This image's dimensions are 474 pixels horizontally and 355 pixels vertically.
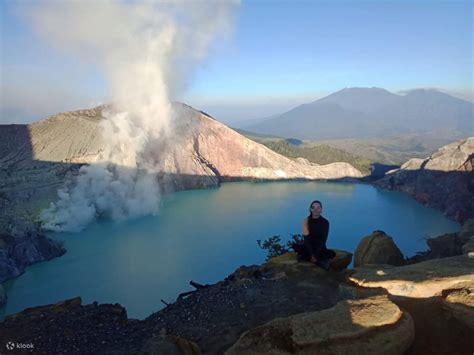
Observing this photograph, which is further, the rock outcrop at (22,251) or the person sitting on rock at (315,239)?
the rock outcrop at (22,251)

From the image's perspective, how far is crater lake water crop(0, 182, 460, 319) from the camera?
2228cm

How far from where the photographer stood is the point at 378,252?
9.42m

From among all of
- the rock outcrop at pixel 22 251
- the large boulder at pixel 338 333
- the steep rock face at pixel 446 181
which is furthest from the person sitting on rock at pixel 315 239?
the steep rock face at pixel 446 181

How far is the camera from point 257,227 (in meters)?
36.4

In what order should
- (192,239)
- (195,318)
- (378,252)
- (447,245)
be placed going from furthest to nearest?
(192,239)
(447,245)
(378,252)
(195,318)

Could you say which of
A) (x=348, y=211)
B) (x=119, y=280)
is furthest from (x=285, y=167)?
(x=119, y=280)

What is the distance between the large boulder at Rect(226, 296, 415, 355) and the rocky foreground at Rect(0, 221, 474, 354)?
11 mm

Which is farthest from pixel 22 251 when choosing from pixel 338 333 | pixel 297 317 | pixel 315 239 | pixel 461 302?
pixel 461 302

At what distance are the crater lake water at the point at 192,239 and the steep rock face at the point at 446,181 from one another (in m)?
1.69

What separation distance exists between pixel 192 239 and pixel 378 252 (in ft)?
80.3

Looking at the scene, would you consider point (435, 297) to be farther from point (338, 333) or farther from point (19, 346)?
point (19, 346)

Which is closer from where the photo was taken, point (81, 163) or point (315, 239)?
point (315, 239)

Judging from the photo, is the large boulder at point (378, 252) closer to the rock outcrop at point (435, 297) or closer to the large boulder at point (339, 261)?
the large boulder at point (339, 261)

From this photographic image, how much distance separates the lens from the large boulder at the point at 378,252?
934 centimetres
